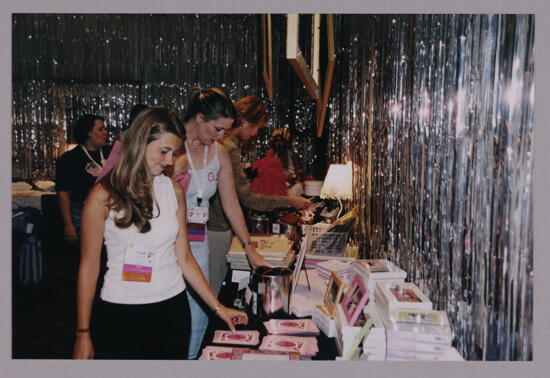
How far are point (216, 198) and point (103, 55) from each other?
546 cm

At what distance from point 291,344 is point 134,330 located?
486mm

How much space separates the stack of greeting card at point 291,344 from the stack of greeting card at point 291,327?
0.04 metres

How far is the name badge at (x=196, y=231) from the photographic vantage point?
1984 mm

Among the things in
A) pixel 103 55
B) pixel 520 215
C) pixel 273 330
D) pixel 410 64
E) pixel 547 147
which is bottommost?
pixel 273 330

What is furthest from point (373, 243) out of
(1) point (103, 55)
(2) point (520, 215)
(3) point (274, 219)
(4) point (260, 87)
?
(1) point (103, 55)

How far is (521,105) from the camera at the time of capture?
883 millimetres

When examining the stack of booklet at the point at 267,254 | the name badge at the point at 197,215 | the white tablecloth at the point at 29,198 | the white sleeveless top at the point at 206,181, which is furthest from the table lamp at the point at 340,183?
the white tablecloth at the point at 29,198

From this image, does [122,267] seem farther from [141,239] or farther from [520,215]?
[520,215]

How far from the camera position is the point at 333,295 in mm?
1435

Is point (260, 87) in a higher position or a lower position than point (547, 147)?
higher

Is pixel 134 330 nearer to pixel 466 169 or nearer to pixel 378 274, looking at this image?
pixel 378 274

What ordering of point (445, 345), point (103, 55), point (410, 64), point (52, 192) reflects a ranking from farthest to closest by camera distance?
point (103, 55)
point (52, 192)
point (410, 64)
point (445, 345)

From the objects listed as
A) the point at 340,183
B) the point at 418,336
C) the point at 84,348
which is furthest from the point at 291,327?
the point at 340,183

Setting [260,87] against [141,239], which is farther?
[260,87]
